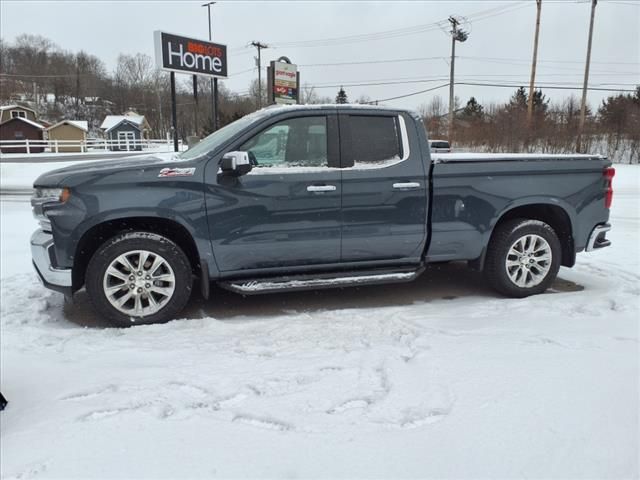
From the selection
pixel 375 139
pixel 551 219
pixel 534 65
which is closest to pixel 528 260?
pixel 551 219

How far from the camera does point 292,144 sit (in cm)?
441

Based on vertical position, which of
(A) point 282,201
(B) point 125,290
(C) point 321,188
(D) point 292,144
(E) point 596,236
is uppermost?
(D) point 292,144

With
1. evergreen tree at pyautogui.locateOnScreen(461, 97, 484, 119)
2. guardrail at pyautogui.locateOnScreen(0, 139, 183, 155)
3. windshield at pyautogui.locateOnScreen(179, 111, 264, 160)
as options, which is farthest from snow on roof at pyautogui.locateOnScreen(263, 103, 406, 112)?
evergreen tree at pyautogui.locateOnScreen(461, 97, 484, 119)

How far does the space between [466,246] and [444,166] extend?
2.71 feet

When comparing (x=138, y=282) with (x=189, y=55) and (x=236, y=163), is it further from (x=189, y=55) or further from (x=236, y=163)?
(x=189, y=55)

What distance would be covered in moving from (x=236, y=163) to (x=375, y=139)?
136 cm

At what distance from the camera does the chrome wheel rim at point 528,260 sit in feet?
16.0

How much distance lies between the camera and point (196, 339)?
3781 millimetres

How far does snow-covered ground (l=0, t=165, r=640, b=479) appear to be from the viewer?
2.29 metres

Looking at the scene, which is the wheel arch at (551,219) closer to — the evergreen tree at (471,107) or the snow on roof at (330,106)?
the snow on roof at (330,106)

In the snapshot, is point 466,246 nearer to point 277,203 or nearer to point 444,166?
point 444,166

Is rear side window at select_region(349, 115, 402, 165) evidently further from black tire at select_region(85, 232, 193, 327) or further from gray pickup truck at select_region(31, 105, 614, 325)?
black tire at select_region(85, 232, 193, 327)

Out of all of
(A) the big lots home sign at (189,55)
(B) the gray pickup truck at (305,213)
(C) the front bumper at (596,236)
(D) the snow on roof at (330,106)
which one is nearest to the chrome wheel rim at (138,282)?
(B) the gray pickup truck at (305,213)

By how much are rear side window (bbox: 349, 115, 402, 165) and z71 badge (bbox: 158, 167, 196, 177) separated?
1.46m
